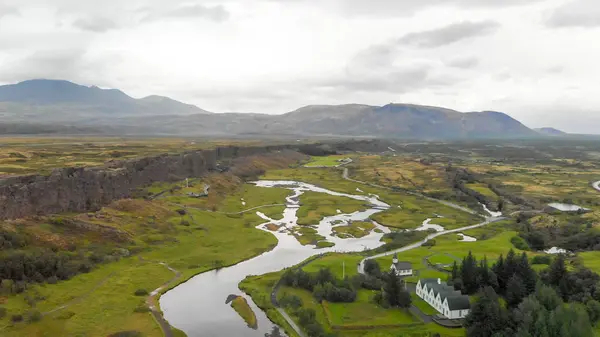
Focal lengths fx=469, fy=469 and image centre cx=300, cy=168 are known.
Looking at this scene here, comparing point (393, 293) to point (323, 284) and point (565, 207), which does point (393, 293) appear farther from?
point (565, 207)

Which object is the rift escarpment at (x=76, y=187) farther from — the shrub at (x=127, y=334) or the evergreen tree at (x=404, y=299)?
the evergreen tree at (x=404, y=299)

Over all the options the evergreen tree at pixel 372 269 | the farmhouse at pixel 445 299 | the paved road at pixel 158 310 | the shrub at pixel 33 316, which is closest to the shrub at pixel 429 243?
the evergreen tree at pixel 372 269

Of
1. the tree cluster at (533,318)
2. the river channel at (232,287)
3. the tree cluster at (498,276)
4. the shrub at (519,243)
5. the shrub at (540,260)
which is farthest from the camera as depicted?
the shrub at (519,243)

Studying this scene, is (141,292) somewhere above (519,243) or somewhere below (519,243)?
below

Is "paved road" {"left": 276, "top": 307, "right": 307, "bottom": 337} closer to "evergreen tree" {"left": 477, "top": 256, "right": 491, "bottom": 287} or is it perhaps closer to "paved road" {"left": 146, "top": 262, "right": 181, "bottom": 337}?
"paved road" {"left": 146, "top": 262, "right": 181, "bottom": 337}

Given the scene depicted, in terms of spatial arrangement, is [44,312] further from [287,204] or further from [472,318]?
[287,204]

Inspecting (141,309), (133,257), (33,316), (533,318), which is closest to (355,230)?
(133,257)
